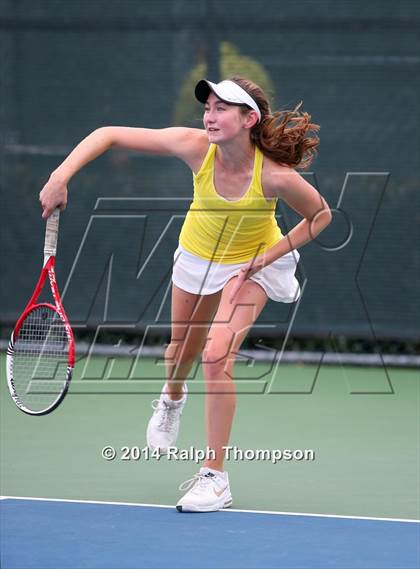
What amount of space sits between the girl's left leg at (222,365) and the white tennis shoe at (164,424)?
40cm

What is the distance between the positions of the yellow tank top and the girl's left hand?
13 cm

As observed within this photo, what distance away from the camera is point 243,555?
13.5 feet

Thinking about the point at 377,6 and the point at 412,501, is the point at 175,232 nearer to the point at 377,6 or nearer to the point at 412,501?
the point at 377,6

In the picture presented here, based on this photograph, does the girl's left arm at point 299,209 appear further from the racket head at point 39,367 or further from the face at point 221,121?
the racket head at point 39,367

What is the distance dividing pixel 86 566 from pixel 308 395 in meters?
3.55

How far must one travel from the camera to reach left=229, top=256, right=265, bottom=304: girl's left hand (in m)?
4.79

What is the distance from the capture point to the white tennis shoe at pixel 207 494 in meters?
4.72

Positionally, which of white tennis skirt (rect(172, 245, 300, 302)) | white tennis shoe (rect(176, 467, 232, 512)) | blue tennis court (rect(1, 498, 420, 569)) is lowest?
blue tennis court (rect(1, 498, 420, 569))

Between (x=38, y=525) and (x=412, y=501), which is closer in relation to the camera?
(x=38, y=525)

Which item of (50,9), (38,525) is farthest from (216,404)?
(50,9)

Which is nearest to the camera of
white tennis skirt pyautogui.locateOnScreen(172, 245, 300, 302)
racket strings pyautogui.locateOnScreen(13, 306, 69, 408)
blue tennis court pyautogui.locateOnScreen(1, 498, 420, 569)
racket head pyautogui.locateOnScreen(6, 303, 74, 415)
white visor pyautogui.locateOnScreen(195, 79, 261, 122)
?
blue tennis court pyautogui.locateOnScreen(1, 498, 420, 569)

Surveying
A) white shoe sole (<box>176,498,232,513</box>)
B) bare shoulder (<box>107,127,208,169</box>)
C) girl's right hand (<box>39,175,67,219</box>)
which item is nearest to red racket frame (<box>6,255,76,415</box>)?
girl's right hand (<box>39,175,67,219</box>)

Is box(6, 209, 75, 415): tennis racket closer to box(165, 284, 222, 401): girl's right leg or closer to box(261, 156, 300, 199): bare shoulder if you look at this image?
box(165, 284, 222, 401): girl's right leg

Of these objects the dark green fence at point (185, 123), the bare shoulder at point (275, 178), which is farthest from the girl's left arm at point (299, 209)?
the dark green fence at point (185, 123)
